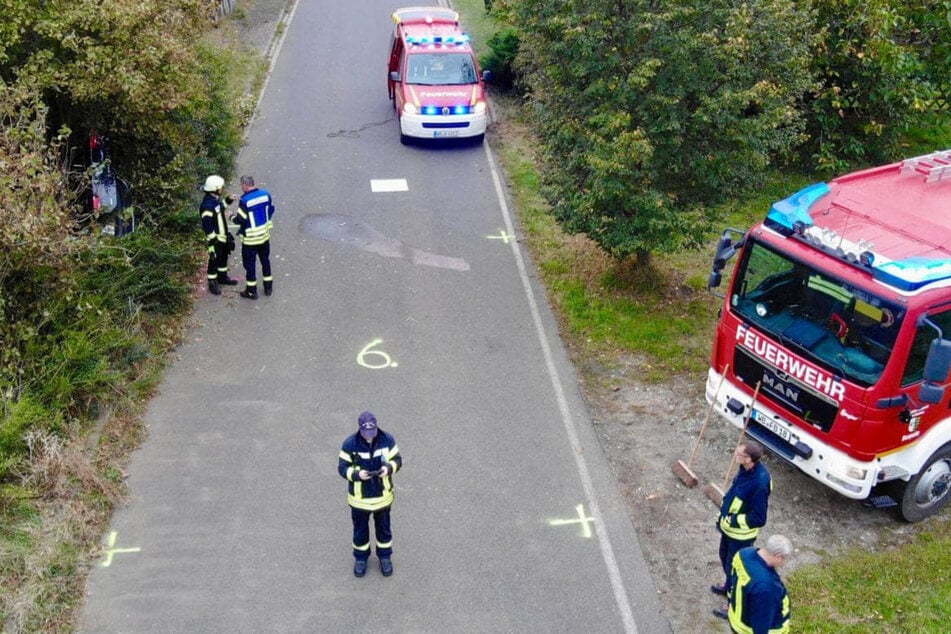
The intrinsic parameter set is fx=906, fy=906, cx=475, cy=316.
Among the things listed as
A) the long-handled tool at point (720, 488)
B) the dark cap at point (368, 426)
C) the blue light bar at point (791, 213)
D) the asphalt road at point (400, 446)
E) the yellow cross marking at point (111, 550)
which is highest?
the blue light bar at point (791, 213)

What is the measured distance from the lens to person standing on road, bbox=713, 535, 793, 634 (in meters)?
6.37

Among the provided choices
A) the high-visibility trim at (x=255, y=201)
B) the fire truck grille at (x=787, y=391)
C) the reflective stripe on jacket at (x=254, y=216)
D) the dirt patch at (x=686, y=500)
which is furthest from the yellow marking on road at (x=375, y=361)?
the fire truck grille at (x=787, y=391)

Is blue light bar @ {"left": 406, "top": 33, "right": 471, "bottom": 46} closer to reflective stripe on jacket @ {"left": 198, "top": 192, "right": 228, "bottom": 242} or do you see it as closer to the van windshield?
the van windshield

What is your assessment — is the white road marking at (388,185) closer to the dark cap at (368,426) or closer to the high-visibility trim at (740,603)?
the dark cap at (368,426)

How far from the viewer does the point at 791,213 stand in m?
8.89

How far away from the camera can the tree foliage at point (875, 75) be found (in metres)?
14.8

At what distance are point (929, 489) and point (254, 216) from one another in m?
8.65

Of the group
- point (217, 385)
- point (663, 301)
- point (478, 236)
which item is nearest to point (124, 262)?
point (217, 385)

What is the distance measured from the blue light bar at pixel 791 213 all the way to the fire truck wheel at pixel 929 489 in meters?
2.62

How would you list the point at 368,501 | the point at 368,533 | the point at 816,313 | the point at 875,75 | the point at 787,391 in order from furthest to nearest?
the point at 875,75 → the point at 787,391 → the point at 816,313 → the point at 368,533 → the point at 368,501

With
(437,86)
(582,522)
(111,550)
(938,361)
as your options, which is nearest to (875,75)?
(437,86)

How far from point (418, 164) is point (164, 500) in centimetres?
978

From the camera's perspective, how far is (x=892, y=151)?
16750 mm

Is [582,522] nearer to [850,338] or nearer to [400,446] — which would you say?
[400,446]
